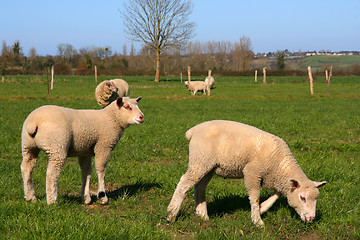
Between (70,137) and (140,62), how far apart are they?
375 feet

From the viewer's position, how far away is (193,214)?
534 centimetres

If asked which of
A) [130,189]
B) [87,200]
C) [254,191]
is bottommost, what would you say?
[130,189]

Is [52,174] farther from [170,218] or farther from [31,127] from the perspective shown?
[170,218]

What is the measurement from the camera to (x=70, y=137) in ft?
16.8

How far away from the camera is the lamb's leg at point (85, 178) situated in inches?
224

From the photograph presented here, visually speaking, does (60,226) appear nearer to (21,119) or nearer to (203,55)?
(21,119)

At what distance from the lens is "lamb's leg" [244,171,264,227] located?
473 cm

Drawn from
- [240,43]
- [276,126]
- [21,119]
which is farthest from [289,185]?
[240,43]

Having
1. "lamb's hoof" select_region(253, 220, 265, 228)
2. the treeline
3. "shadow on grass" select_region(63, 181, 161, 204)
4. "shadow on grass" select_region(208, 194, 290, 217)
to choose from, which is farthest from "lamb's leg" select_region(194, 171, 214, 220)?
the treeline

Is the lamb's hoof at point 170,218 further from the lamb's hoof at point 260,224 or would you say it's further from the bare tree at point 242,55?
the bare tree at point 242,55

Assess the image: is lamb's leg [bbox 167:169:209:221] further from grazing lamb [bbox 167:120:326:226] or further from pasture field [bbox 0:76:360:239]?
pasture field [bbox 0:76:360:239]

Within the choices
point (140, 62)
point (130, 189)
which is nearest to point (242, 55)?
point (140, 62)

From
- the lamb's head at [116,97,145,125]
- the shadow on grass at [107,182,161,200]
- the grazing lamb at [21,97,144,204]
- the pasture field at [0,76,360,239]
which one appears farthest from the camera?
the shadow on grass at [107,182,161,200]

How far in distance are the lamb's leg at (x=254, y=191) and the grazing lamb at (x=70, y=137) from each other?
202cm
